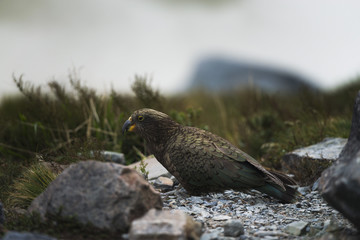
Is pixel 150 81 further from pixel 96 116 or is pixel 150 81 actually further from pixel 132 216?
pixel 132 216

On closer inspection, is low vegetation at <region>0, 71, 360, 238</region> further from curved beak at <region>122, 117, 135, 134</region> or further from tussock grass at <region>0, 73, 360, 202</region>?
curved beak at <region>122, 117, 135, 134</region>

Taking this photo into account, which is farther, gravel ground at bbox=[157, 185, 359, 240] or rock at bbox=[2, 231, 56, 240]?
gravel ground at bbox=[157, 185, 359, 240]

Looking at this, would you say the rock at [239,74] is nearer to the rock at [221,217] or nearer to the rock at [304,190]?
the rock at [304,190]

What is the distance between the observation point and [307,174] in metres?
5.96

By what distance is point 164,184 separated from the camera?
5473mm

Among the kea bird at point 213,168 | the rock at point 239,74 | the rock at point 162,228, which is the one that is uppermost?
the rock at point 239,74

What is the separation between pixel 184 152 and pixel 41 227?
1.82m

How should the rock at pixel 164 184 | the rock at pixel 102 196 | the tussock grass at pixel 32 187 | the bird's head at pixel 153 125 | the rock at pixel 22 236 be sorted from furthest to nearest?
1. the rock at pixel 164 184
2. the bird's head at pixel 153 125
3. the tussock grass at pixel 32 187
4. the rock at pixel 102 196
5. the rock at pixel 22 236

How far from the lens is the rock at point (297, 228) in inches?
152

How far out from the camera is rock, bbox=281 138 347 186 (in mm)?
5840

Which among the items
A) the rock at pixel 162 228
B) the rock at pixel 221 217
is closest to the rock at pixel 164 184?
the rock at pixel 221 217

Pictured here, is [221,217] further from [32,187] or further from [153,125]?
[32,187]

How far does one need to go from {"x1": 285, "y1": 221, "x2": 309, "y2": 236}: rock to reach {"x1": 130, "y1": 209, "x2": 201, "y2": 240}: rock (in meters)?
0.97

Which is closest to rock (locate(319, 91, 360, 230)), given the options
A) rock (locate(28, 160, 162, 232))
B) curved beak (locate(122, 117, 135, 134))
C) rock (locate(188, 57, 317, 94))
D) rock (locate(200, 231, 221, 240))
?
rock (locate(200, 231, 221, 240))
